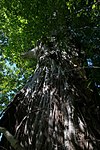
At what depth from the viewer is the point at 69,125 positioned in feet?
8.70

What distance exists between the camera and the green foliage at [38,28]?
4023 mm

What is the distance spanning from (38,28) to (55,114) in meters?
3.56

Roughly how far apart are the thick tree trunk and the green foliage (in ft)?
2.18

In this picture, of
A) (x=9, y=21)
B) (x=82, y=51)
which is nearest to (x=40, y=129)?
(x=82, y=51)

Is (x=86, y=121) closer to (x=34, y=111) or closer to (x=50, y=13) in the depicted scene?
(x=34, y=111)

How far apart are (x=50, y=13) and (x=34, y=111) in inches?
110

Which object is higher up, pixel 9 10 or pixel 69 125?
pixel 9 10

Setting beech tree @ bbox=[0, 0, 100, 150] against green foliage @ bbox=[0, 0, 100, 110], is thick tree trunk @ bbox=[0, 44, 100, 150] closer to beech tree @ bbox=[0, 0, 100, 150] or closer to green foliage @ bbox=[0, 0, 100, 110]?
beech tree @ bbox=[0, 0, 100, 150]

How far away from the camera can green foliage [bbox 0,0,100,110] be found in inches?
158

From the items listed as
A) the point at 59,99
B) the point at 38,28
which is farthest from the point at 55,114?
the point at 38,28

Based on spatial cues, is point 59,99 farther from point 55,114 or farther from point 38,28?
point 38,28

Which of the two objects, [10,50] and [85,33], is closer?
[85,33]

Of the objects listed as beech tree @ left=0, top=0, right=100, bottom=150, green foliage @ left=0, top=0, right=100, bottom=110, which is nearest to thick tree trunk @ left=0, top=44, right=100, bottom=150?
beech tree @ left=0, top=0, right=100, bottom=150

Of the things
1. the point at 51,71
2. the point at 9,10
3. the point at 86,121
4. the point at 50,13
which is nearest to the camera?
the point at 86,121
